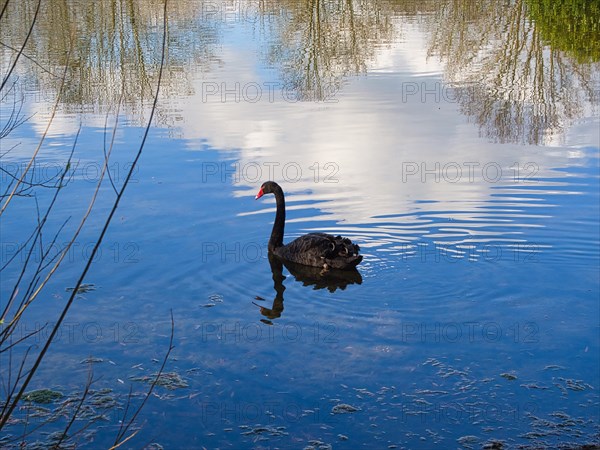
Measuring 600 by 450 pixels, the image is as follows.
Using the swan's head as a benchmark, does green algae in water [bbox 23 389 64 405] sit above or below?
below

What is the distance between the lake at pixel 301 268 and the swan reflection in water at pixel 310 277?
0.12 ft

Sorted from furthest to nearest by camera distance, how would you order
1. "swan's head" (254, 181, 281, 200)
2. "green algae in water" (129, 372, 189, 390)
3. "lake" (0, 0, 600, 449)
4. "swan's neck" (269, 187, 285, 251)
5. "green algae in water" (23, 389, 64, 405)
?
"swan's head" (254, 181, 281, 200) < "swan's neck" (269, 187, 285, 251) < "green algae in water" (129, 372, 189, 390) < "green algae in water" (23, 389, 64, 405) < "lake" (0, 0, 600, 449)

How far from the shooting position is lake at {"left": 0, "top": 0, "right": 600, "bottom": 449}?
4957mm

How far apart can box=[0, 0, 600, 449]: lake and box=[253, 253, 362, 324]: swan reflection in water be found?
37 millimetres

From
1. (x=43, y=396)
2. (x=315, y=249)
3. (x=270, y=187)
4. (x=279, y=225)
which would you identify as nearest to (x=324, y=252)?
(x=315, y=249)

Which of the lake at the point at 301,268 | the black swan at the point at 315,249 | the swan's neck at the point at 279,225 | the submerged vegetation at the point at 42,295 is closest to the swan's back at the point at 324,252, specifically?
the black swan at the point at 315,249

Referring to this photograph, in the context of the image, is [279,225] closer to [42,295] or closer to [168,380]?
[42,295]

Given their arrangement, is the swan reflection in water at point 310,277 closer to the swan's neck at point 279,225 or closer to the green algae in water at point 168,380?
the swan's neck at point 279,225

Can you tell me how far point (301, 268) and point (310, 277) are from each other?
6.6 inches

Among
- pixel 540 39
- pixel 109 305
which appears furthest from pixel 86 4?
pixel 109 305

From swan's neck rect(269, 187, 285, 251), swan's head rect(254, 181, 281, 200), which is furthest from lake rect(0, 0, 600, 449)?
swan's head rect(254, 181, 281, 200)

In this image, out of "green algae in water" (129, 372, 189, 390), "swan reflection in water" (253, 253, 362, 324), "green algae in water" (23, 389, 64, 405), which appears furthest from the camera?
"swan reflection in water" (253, 253, 362, 324)

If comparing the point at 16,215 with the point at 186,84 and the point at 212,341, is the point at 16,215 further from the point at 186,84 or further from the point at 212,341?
the point at 186,84

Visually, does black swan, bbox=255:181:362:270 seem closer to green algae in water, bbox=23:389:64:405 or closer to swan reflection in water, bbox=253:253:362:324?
swan reflection in water, bbox=253:253:362:324
